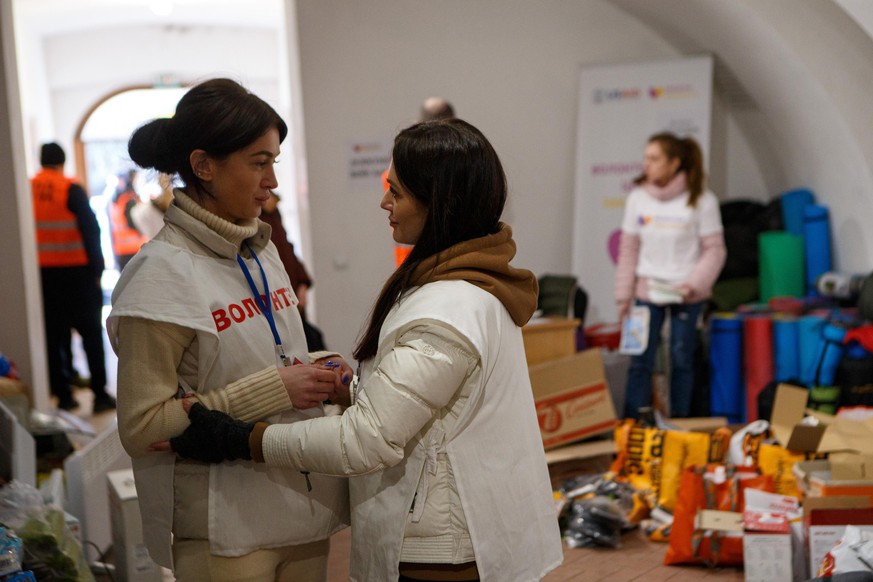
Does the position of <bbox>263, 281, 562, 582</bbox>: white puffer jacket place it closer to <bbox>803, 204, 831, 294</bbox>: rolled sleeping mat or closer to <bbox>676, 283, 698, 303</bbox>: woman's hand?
<bbox>676, 283, 698, 303</bbox>: woman's hand

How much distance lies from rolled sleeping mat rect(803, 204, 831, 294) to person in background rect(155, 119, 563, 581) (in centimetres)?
464

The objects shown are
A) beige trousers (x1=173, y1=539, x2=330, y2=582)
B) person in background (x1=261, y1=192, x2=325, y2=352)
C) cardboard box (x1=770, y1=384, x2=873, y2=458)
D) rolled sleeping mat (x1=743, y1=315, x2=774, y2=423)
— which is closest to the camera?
beige trousers (x1=173, y1=539, x2=330, y2=582)

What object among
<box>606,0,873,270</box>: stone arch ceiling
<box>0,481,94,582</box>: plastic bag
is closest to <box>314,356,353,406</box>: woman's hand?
<box>0,481,94,582</box>: plastic bag

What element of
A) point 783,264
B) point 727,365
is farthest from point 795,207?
point 727,365

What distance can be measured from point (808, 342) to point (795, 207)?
43.7 inches

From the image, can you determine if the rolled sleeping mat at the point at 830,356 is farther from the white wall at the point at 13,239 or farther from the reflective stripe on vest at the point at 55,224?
the reflective stripe on vest at the point at 55,224

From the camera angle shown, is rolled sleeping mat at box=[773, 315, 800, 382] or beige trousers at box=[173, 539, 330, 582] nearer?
beige trousers at box=[173, 539, 330, 582]

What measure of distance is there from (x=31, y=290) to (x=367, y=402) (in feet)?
14.7

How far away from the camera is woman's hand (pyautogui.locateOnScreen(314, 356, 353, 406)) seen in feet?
6.05

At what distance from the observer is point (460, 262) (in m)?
1.68

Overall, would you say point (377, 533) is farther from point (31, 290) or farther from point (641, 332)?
point (31, 290)

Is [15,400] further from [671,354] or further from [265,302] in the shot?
[671,354]

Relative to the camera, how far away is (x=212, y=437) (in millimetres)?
1646

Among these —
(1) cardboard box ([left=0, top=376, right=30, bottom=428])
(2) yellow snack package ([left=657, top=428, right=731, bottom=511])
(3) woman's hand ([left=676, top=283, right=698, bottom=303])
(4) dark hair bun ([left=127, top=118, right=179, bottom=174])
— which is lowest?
(2) yellow snack package ([left=657, top=428, right=731, bottom=511])
